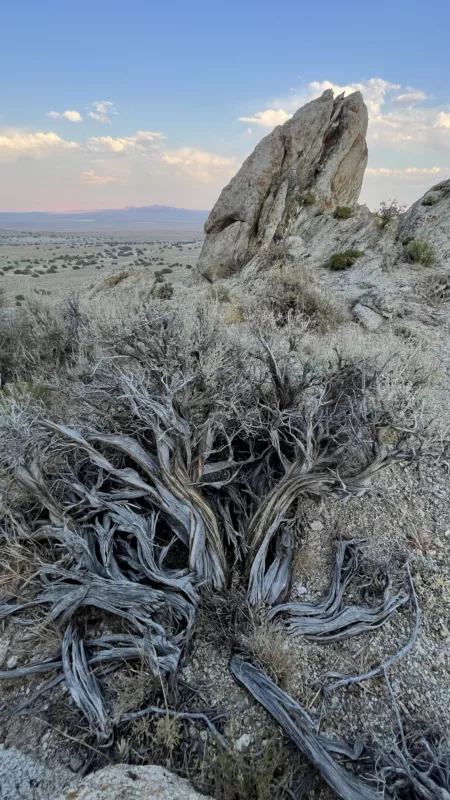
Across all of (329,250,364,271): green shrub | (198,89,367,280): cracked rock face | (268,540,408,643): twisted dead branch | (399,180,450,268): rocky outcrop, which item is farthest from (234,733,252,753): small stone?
(198,89,367,280): cracked rock face

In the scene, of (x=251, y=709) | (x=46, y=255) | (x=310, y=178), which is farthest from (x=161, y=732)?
(x=46, y=255)

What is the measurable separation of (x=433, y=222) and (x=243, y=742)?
14.8 m

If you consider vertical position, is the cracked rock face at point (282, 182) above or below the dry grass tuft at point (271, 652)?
above

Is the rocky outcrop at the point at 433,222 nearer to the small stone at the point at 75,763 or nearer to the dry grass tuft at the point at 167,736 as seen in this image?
the dry grass tuft at the point at 167,736

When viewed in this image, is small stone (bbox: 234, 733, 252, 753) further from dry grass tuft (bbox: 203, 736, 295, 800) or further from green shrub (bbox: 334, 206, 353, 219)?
green shrub (bbox: 334, 206, 353, 219)

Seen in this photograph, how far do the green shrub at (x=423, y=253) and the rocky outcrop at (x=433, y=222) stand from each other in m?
0.26

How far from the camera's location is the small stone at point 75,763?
319 cm

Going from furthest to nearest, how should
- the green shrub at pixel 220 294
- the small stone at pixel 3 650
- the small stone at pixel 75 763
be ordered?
the green shrub at pixel 220 294, the small stone at pixel 3 650, the small stone at pixel 75 763

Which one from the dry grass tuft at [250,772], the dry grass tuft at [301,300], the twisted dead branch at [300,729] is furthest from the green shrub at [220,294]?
the dry grass tuft at [250,772]

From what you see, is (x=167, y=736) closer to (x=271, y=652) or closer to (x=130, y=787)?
(x=130, y=787)

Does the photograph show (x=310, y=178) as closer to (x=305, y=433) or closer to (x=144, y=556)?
(x=305, y=433)

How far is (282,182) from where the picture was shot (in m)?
14.7

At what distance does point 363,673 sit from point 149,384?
3660 millimetres

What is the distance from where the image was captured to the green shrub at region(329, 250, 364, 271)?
1246 centimetres
